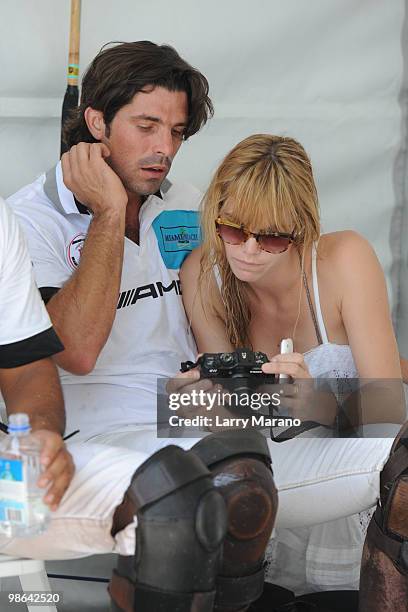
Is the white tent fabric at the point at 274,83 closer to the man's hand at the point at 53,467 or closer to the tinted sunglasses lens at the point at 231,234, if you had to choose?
the tinted sunglasses lens at the point at 231,234

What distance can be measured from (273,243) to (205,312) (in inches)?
11.3

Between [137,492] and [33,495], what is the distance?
0.18m

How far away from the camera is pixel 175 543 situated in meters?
1.76

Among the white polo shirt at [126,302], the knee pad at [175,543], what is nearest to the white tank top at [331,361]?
the white polo shirt at [126,302]

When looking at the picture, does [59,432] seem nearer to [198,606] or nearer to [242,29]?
[198,606]

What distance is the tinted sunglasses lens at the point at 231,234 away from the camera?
2.47 m

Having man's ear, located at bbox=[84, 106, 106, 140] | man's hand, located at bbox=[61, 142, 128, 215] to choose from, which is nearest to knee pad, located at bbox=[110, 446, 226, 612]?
man's hand, located at bbox=[61, 142, 128, 215]

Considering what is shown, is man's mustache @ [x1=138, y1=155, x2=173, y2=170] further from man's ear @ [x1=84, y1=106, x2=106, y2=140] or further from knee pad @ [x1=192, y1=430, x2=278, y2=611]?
knee pad @ [x1=192, y1=430, x2=278, y2=611]

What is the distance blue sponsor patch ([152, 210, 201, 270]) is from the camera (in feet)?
8.89

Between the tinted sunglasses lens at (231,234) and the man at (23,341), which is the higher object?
the tinted sunglasses lens at (231,234)

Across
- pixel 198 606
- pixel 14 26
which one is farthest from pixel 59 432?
pixel 14 26

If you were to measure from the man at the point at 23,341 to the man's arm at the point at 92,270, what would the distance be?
25 centimetres

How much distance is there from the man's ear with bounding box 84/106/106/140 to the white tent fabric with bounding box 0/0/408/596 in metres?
0.38

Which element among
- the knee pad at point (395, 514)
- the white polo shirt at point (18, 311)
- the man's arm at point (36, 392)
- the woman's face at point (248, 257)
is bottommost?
the knee pad at point (395, 514)
